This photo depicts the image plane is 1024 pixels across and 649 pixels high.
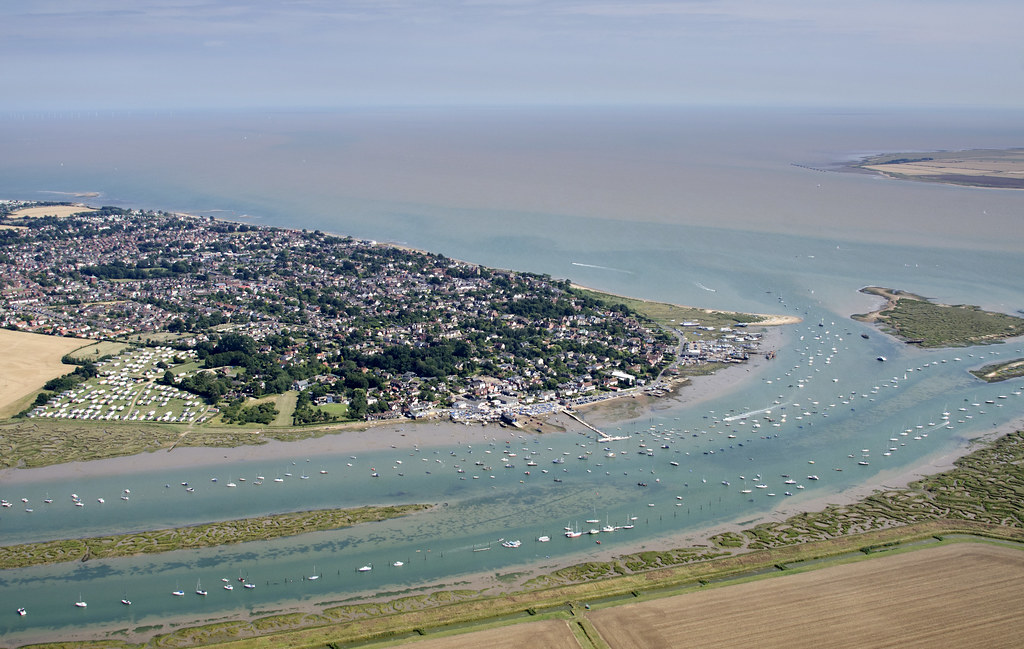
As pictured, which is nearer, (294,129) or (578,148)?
(578,148)

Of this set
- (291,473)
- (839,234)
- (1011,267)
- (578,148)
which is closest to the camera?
(291,473)

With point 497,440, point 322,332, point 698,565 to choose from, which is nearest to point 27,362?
point 322,332

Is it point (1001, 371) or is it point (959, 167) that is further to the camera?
point (959, 167)

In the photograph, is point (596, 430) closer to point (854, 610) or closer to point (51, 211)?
point (854, 610)

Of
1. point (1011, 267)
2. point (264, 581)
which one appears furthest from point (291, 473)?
point (1011, 267)

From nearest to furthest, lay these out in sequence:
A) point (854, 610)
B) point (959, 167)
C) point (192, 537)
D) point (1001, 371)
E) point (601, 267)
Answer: point (854, 610) < point (192, 537) < point (1001, 371) < point (601, 267) < point (959, 167)

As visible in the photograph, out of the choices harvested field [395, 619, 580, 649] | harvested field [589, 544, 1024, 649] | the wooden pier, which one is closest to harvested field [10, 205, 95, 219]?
the wooden pier

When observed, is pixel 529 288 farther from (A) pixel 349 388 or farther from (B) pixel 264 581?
(B) pixel 264 581
